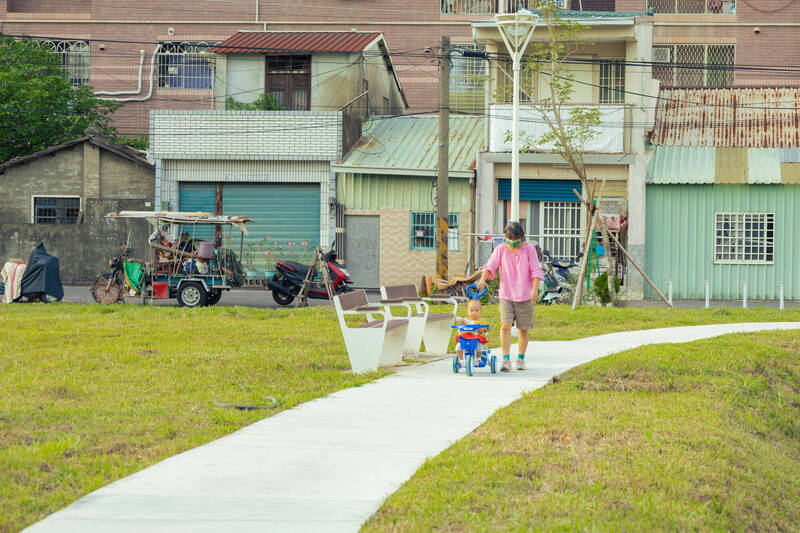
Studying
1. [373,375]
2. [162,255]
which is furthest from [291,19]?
[373,375]

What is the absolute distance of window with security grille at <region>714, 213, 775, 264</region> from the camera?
28.8 m

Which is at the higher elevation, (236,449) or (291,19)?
(291,19)

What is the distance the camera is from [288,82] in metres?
34.9

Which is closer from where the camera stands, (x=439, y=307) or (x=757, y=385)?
(x=757, y=385)

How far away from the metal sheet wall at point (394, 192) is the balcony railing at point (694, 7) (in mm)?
15874

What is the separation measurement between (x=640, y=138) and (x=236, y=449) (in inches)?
934

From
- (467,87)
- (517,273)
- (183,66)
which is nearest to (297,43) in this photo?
(467,87)

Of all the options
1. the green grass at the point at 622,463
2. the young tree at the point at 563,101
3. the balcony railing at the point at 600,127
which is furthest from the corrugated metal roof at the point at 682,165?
the green grass at the point at 622,463

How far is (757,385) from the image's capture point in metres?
11.5

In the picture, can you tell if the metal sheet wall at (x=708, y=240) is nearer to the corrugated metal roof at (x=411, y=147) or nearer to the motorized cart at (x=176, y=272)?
the corrugated metal roof at (x=411, y=147)

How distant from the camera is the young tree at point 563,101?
2575 cm

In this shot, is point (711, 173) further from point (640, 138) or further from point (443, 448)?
point (443, 448)

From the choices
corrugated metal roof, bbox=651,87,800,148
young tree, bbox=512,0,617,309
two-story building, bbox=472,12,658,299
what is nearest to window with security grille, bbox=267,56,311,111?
two-story building, bbox=472,12,658,299

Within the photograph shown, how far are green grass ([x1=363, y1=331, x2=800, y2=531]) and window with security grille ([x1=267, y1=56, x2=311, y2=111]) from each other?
2472cm
